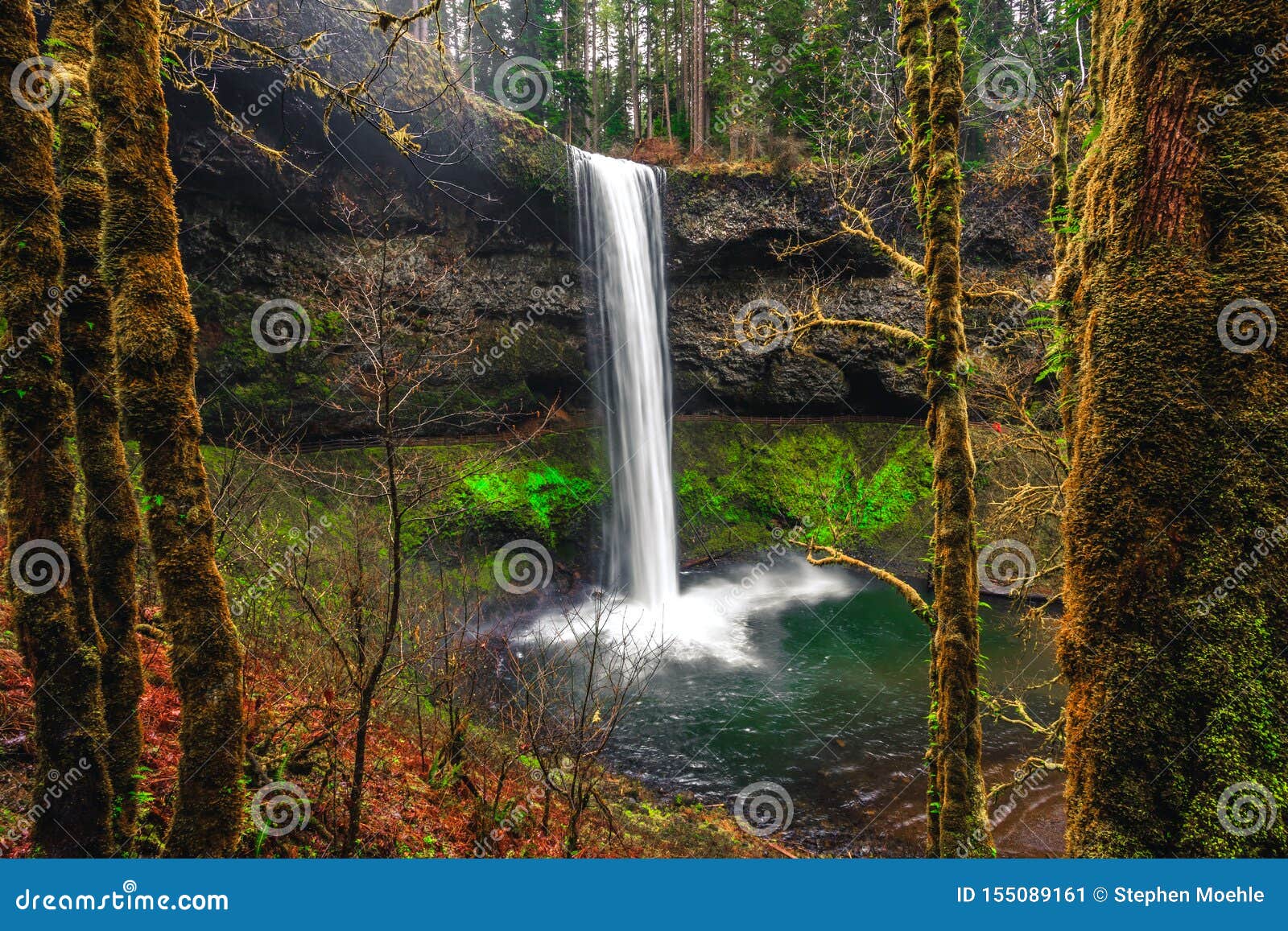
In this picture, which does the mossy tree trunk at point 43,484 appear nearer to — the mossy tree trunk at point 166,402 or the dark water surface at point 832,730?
the mossy tree trunk at point 166,402

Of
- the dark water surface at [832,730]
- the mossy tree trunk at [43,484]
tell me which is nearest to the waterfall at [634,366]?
the dark water surface at [832,730]

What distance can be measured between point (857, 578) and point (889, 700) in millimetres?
8374

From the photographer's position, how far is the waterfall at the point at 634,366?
18328 millimetres

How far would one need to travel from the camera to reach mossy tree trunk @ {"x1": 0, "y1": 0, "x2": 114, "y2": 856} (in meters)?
3.16

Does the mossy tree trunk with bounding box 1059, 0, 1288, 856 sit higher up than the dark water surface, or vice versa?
the mossy tree trunk with bounding box 1059, 0, 1288, 856

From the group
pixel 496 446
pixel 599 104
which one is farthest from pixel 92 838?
pixel 599 104

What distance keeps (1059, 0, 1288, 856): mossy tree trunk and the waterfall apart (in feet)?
53.5

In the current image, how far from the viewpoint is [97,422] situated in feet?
12.2

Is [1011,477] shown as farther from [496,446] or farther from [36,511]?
[36,511]

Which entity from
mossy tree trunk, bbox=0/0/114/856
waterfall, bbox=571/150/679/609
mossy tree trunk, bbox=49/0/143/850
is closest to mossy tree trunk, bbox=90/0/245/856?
mossy tree trunk, bbox=0/0/114/856

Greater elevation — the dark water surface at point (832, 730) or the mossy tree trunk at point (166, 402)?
the mossy tree trunk at point (166, 402)

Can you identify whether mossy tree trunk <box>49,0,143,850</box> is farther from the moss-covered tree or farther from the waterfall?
the waterfall

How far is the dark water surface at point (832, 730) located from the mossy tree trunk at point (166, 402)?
7065 mm

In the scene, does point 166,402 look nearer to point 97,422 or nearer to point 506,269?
point 97,422
